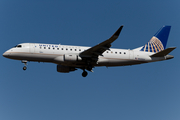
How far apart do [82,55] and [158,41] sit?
1291 centimetres

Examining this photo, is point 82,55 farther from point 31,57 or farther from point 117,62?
point 31,57

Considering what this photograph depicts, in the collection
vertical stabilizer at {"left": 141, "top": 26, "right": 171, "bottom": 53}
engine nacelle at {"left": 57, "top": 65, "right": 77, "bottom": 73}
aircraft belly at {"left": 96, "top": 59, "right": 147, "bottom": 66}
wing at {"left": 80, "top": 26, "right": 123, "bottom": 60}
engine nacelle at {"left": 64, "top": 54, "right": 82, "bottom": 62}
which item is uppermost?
vertical stabilizer at {"left": 141, "top": 26, "right": 171, "bottom": 53}

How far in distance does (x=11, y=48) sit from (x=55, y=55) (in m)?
5.96

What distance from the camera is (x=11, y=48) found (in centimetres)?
3803

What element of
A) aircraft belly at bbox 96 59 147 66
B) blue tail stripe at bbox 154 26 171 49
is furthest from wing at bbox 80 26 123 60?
blue tail stripe at bbox 154 26 171 49

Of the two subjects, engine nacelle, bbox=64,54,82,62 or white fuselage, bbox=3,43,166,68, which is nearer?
engine nacelle, bbox=64,54,82,62

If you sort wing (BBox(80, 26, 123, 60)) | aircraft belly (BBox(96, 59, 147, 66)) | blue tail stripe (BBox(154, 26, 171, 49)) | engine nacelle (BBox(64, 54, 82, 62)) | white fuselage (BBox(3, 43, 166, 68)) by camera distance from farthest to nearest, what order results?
1. blue tail stripe (BBox(154, 26, 171, 49))
2. aircraft belly (BBox(96, 59, 147, 66))
3. white fuselage (BBox(3, 43, 166, 68))
4. engine nacelle (BBox(64, 54, 82, 62))
5. wing (BBox(80, 26, 123, 60))

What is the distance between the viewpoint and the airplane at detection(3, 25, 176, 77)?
37.1 meters

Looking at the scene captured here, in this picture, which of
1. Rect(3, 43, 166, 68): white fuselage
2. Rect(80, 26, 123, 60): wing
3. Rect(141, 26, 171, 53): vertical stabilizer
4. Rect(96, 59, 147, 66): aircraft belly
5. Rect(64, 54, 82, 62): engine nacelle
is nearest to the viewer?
Rect(80, 26, 123, 60): wing

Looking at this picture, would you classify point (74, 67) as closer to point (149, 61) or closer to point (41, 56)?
point (41, 56)

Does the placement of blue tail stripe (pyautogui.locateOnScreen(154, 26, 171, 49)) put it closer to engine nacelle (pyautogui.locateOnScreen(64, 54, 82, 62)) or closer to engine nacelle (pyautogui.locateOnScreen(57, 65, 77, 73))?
engine nacelle (pyautogui.locateOnScreen(64, 54, 82, 62))

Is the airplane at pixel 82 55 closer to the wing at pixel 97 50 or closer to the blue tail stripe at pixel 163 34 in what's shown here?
the wing at pixel 97 50

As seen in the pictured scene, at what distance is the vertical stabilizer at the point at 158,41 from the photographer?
140 feet

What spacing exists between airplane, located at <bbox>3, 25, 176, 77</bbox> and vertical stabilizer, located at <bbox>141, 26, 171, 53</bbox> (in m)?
1.26
